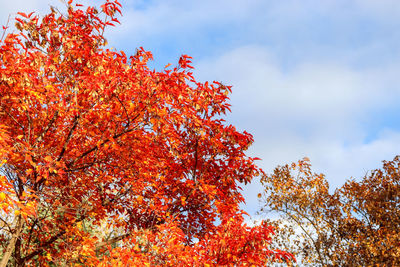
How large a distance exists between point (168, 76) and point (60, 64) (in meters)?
2.76

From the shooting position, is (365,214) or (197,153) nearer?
(197,153)

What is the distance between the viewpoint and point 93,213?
10273mm

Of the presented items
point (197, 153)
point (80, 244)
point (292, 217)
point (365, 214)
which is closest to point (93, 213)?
point (80, 244)

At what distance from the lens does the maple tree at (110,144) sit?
25.4 ft

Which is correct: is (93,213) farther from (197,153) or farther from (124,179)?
(197,153)

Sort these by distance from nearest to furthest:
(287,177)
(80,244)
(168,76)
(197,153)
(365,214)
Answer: (168,76) < (80,244) < (197,153) < (365,214) < (287,177)

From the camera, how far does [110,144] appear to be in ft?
28.9

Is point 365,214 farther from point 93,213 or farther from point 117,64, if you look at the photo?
point 117,64

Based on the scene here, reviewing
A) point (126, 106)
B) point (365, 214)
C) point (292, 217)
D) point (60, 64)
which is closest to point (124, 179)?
point (126, 106)

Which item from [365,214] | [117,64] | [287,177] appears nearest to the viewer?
[117,64]

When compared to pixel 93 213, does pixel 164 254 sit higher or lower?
lower

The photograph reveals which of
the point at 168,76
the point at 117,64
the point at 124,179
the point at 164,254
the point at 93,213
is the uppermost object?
the point at 117,64

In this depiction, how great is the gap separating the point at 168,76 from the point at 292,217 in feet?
45.5

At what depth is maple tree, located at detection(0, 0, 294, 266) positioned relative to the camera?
305 inches
